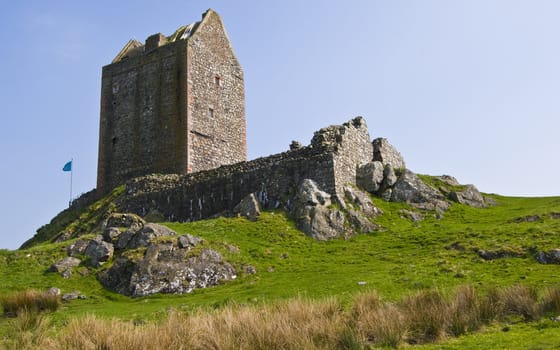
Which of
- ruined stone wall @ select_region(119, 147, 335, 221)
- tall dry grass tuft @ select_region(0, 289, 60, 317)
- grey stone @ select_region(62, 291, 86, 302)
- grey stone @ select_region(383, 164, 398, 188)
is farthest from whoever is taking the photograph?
grey stone @ select_region(383, 164, 398, 188)

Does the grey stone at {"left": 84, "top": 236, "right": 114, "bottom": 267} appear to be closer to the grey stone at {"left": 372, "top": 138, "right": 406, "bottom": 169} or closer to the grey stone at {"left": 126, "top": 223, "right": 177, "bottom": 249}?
the grey stone at {"left": 126, "top": 223, "right": 177, "bottom": 249}

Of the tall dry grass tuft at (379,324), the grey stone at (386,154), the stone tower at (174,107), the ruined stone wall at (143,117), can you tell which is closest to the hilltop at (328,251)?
the grey stone at (386,154)

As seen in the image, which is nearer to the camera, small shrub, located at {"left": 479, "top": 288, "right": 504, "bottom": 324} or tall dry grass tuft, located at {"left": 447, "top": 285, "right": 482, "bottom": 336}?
tall dry grass tuft, located at {"left": 447, "top": 285, "right": 482, "bottom": 336}

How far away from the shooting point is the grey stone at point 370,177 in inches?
1266

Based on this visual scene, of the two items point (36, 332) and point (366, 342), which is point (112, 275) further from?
point (366, 342)

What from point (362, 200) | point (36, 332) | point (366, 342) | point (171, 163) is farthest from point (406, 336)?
point (171, 163)

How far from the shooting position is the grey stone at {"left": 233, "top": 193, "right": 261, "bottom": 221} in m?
29.8

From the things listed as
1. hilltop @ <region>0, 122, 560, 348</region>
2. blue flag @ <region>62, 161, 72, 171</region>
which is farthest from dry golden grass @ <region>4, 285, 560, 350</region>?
blue flag @ <region>62, 161, 72, 171</region>

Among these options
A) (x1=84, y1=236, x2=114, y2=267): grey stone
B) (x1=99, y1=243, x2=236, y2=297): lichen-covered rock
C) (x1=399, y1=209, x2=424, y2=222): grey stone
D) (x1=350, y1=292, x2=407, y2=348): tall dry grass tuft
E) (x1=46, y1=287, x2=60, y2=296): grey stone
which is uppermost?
(x1=399, y1=209, x2=424, y2=222): grey stone

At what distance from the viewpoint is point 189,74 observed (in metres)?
42.7

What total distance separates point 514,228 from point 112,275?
56.7ft

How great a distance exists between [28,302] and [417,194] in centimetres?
2057

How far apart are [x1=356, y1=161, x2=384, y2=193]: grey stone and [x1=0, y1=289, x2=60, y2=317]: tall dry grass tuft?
17957mm

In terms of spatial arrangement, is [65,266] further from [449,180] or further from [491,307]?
[449,180]
